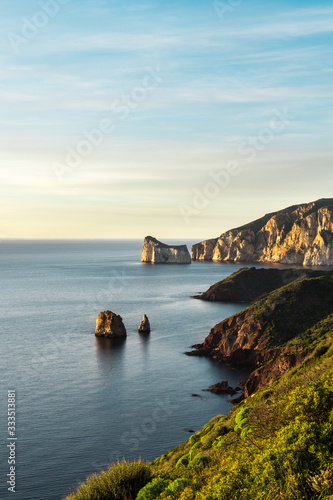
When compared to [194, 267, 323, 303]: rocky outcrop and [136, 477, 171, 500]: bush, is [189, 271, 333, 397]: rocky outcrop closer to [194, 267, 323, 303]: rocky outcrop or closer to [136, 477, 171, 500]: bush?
[194, 267, 323, 303]: rocky outcrop

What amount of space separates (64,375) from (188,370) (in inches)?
904

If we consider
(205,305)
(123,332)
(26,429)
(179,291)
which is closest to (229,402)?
(26,429)

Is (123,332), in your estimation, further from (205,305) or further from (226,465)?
(226,465)

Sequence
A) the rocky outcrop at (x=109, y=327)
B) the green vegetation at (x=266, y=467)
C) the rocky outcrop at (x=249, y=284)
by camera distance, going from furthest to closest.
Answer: the rocky outcrop at (x=249, y=284), the rocky outcrop at (x=109, y=327), the green vegetation at (x=266, y=467)

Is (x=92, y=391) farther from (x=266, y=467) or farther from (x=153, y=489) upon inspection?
(x=266, y=467)

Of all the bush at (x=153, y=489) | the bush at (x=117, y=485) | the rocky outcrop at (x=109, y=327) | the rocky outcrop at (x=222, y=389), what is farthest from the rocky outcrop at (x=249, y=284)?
the bush at (x=153, y=489)

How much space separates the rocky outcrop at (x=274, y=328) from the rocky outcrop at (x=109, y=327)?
21385 millimetres

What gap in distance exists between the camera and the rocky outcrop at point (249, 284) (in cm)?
17012

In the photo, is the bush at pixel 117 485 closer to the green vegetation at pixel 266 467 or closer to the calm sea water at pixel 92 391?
the green vegetation at pixel 266 467

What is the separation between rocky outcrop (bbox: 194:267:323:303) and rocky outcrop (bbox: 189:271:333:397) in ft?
189

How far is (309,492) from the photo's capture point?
1678 cm

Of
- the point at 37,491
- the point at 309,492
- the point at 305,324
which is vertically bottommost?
the point at 37,491

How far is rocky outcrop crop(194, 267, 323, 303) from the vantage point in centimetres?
17012

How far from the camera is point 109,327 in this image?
110 metres
